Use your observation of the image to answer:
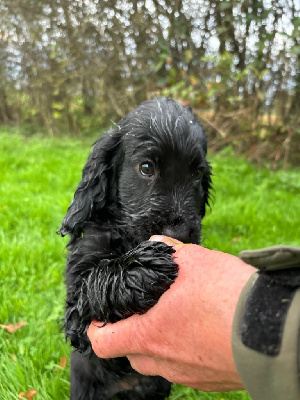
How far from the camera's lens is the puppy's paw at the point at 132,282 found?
1.35m

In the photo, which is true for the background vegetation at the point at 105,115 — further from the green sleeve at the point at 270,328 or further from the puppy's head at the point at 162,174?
the green sleeve at the point at 270,328

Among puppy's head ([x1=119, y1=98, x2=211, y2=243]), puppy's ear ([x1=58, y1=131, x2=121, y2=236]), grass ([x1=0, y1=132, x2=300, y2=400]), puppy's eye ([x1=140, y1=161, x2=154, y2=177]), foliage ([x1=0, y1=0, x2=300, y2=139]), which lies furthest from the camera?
foliage ([x1=0, y1=0, x2=300, y2=139])

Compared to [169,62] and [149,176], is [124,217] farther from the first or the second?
[169,62]

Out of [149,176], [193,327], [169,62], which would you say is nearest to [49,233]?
[149,176]

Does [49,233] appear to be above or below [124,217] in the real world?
below

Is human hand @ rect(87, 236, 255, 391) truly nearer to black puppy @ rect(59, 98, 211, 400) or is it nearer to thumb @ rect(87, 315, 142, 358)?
thumb @ rect(87, 315, 142, 358)

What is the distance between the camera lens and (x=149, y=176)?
6.31 feet

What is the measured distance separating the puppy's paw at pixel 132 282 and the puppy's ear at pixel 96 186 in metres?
0.40

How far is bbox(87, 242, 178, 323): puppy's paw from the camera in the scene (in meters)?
1.35

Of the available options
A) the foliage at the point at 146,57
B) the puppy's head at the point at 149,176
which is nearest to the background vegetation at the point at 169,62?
the foliage at the point at 146,57

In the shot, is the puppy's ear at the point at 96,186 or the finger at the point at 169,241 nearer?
the finger at the point at 169,241

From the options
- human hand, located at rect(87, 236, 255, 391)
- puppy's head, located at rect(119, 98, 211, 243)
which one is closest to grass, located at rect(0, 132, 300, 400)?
puppy's head, located at rect(119, 98, 211, 243)

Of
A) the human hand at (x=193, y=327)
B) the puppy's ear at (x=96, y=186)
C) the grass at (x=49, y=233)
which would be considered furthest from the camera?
the grass at (x=49, y=233)

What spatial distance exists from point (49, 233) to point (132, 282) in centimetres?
271
